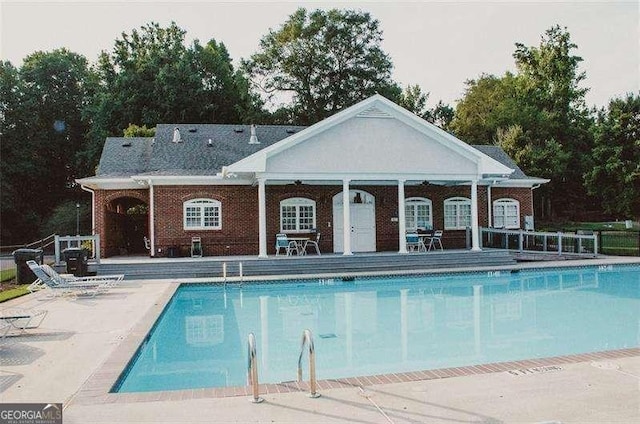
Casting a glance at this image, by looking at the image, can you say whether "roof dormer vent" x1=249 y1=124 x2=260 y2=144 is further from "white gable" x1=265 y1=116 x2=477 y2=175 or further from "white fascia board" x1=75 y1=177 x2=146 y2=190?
"white fascia board" x1=75 y1=177 x2=146 y2=190

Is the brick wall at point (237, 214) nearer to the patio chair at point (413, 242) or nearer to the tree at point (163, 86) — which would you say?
the patio chair at point (413, 242)

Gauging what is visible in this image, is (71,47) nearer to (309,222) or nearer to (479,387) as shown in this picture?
(309,222)

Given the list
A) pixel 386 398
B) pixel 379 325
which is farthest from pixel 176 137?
pixel 386 398

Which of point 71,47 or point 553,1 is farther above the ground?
point 71,47

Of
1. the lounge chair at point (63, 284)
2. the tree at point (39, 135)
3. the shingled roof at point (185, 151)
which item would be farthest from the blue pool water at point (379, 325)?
the tree at point (39, 135)

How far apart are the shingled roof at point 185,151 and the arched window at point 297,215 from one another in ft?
10.1

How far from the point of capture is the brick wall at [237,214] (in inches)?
819

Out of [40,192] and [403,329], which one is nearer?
[403,329]

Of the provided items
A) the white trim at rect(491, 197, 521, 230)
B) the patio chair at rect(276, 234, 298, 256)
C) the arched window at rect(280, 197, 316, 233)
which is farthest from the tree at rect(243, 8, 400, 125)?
the patio chair at rect(276, 234, 298, 256)

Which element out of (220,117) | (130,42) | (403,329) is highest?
(130,42)

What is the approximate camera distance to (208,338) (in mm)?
9914

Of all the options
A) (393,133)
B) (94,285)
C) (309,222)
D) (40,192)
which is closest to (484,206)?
(393,133)

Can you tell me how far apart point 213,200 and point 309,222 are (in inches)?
156

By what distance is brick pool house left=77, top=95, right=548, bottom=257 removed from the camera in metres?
19.9
